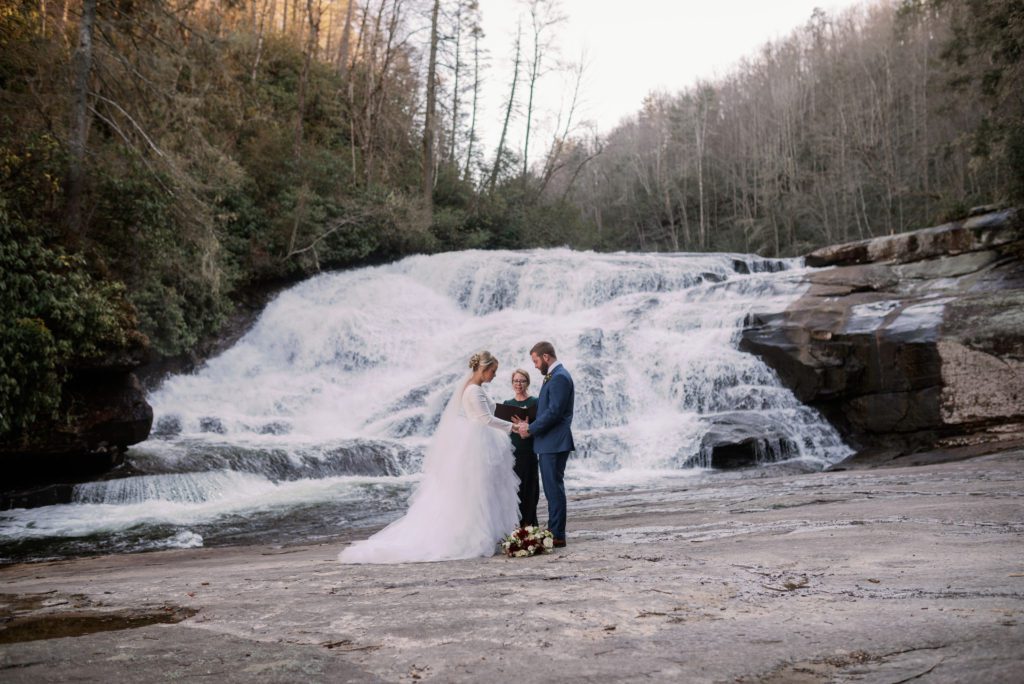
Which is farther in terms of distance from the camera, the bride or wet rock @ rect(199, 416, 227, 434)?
wet rock @ rect(199, 416, 227, 434)

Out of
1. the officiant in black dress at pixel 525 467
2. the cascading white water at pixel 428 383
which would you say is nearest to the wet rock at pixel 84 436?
the cascading white water at pixel 428 383

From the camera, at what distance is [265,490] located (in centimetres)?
1211

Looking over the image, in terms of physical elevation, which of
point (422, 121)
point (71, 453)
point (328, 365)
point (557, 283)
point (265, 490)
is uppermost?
point (422, 121)

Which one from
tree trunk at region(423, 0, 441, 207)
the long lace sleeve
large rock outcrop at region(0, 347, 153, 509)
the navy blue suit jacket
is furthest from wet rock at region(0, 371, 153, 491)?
tree trunk at region(423, 0, 441, 207)

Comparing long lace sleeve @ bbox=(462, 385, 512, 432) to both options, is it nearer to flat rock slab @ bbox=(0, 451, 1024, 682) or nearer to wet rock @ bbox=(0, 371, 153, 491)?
flat rock slab @ bbox=(0, 451, 1024, 682)

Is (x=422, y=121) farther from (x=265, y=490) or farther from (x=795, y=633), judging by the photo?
(x=795, y=633)

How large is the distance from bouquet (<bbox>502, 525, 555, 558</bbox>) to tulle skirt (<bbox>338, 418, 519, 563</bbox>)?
14.4 inches

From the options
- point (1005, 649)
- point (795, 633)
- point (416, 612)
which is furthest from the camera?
point (416, 612)

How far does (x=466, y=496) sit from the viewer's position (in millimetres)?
6355

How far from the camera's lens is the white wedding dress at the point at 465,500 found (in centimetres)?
625

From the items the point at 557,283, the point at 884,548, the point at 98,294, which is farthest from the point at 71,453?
the point at 557,283

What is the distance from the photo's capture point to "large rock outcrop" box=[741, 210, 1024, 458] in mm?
12938

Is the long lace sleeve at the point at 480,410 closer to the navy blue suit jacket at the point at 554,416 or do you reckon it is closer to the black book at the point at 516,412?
the black book at the point at 516,412

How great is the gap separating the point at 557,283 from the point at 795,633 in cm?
1951
